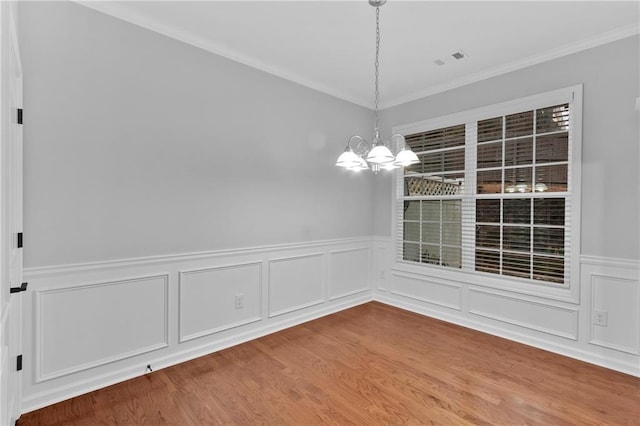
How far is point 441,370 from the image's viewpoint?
2742 millimetres

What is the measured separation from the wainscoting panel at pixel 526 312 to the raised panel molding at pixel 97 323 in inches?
126

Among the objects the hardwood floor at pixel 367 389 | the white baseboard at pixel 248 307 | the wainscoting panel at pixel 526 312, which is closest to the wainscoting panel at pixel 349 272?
the white baseboard at pixel 248 307

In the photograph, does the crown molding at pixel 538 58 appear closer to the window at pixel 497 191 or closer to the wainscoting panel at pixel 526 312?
the window at pixel 497 191

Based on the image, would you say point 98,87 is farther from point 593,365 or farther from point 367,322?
point 593,365

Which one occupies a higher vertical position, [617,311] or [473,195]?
[473,195]

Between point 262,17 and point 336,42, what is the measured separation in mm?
710

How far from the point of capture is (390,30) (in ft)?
9.07

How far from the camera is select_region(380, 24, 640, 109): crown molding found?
2750 millimetres

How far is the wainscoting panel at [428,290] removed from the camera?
3.87 metres

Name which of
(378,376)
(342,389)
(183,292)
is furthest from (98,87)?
(378,376)

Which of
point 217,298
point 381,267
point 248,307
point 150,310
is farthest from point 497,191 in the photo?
point 150,310

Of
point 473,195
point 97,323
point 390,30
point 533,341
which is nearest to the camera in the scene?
point 97,323

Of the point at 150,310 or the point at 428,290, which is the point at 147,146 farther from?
the point at 428,290

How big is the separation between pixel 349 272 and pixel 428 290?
1028mm
